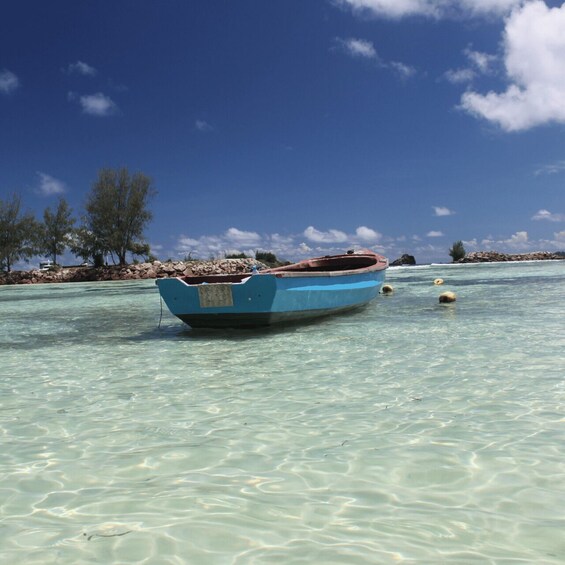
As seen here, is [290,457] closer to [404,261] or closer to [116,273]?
[116,273]

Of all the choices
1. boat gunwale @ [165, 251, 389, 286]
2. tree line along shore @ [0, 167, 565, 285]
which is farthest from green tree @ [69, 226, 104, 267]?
boat gunwale @ [165, 251, 389, 286]

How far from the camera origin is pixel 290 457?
333 cm

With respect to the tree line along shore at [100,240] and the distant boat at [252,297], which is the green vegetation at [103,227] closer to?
the tree line along shore at [100,240]

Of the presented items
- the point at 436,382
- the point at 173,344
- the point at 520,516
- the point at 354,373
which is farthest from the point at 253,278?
the point at 520,516

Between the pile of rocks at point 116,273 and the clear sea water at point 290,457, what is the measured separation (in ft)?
129

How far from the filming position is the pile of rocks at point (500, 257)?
64250 mm

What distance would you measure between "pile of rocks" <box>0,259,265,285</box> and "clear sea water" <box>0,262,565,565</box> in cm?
3926

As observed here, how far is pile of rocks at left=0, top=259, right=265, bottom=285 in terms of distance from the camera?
46.2 m

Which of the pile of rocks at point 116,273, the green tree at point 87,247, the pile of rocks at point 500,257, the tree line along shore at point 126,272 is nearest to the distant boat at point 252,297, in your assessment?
A: the tree line along shore at point 126,272

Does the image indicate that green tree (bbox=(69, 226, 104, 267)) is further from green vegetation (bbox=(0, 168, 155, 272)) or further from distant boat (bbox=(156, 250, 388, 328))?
distant boat (bbox=(156, 250, 388, 328))

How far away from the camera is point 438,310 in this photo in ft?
39.8

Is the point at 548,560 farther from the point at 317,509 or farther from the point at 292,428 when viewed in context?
the point at 292,428

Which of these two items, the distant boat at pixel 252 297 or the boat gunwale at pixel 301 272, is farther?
the boat gunwale at pixel 301 272

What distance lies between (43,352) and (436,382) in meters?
6.27
